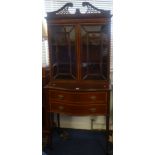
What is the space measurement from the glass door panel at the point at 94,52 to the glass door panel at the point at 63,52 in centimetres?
10

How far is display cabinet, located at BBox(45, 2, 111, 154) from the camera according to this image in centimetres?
188

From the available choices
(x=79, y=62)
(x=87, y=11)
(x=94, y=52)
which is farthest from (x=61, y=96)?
(x=87, y=11)

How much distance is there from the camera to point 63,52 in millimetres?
2039

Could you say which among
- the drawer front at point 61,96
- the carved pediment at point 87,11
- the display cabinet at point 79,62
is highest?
the carved pediment at point 87,11

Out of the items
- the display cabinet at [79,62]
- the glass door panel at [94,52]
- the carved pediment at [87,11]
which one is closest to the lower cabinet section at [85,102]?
the display cabinet at [79,62]

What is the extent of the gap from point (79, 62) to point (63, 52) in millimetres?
200

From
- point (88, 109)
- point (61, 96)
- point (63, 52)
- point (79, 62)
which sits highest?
point (63, 52)

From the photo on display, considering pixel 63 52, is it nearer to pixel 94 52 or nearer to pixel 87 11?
pixel 94 52

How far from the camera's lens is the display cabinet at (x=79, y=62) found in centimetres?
188

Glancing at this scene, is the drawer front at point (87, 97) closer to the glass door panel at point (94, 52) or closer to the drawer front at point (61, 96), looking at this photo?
the drawer front at point (61, 96)
